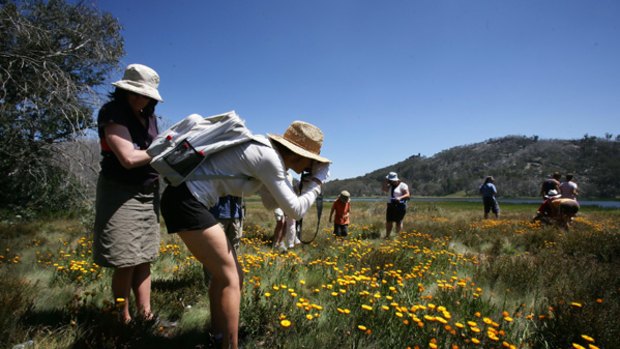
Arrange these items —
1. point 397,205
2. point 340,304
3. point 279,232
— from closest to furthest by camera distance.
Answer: point 340,304 → point 279,232 → point 397,205

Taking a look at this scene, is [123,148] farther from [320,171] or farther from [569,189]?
[569,189]

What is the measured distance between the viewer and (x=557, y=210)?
364 inches

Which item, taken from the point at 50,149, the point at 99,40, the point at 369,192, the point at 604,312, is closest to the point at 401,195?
the point at 604,312

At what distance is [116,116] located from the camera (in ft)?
7.11

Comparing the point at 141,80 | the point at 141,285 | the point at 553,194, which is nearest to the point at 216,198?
the point at 141,80

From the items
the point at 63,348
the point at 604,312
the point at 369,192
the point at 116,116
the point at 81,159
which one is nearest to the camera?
the point at 63,348

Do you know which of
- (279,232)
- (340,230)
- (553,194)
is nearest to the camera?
(279,232)

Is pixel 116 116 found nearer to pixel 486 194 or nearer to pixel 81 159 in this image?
pixel 81 159

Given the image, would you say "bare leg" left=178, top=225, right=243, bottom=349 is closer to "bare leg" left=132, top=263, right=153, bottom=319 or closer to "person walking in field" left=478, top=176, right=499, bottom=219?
"bare leg" left=132, top=263, right=153, bottom=319

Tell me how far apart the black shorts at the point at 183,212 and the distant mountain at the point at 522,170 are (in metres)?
144

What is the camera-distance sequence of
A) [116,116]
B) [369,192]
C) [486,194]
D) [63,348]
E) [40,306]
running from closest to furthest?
1. [63,348]
2. [116,116]
3. [40,306]
4. [486,194]
5. [369,192]

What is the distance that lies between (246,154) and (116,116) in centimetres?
106

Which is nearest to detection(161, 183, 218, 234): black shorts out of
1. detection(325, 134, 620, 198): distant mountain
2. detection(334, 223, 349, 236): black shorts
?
detection(334, 223, 349, 236): black shorts

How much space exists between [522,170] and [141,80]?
191077mm
